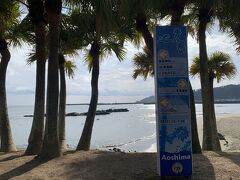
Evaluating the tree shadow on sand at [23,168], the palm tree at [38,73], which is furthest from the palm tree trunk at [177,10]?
the tree shadow on sand at [23,168]

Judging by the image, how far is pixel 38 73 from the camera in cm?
1433

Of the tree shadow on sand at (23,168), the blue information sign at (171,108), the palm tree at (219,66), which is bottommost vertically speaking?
the tree shadow on sand at (23,168)

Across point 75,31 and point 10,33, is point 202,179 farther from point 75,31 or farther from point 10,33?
point 10,33

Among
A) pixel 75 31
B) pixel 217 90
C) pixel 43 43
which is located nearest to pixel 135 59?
pixel 75 31

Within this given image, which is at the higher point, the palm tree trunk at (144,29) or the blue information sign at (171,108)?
the palm tree trunk at (144,29)

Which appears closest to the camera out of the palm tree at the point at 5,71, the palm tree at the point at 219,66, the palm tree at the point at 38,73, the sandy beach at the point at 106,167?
the sandy beach at the point at 106,167

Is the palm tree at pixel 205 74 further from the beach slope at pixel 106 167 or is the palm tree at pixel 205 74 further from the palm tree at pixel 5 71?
the palm tree at pixel 5 71

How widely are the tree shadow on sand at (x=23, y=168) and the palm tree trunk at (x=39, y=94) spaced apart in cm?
173

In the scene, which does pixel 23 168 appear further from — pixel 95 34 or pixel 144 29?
pixel 95 34

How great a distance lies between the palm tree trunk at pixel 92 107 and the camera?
1740 cm

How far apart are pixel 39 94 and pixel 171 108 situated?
5.45 metres

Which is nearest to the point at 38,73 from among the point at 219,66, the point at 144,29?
the point at 144,29

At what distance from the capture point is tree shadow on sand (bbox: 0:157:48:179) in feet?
36.1

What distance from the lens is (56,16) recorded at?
13.2 meters
